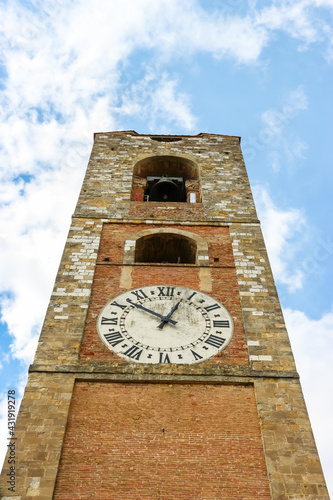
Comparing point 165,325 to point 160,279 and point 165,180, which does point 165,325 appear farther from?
point 165,180

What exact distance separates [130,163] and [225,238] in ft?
14.6

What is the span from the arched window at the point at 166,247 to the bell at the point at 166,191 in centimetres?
206

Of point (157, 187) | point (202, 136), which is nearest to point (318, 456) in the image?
point (157, 187)

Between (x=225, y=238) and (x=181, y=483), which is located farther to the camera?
(x=225, y=238)

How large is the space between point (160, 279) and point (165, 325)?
54.0 inches

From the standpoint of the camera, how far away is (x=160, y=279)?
33.6 feet

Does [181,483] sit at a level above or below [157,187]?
below

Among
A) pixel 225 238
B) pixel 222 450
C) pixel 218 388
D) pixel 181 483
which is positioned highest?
pixel 225 238

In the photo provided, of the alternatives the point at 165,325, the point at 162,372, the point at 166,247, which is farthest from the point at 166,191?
the point at 162,372

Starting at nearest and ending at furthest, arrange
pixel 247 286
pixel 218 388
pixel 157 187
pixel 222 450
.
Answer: pixel 222 450 < pixel 218 388 < pixel 247 286 < pixel 157 187

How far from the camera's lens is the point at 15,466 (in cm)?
682

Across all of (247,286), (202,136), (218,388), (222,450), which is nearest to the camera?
(222,450)

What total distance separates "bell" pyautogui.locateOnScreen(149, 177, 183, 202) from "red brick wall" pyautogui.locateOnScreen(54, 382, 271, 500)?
22.5 feet

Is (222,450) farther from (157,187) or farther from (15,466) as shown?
(157,187)
